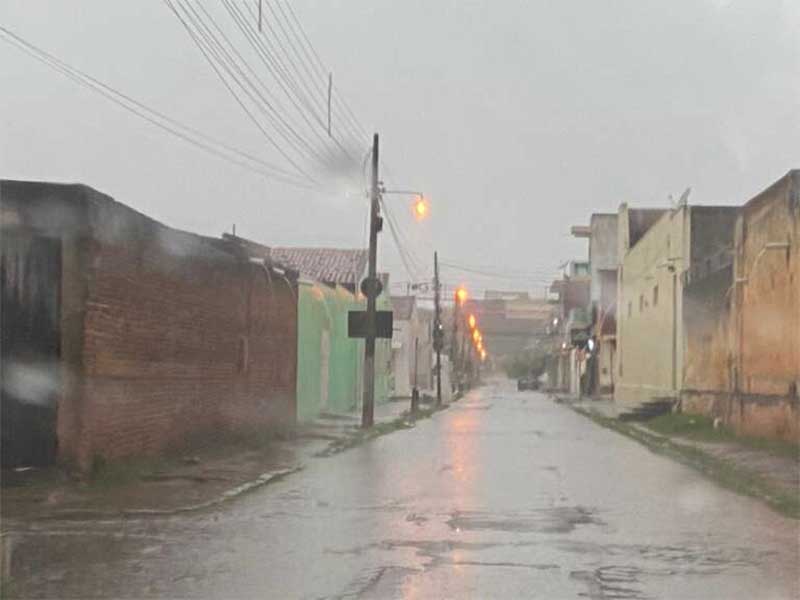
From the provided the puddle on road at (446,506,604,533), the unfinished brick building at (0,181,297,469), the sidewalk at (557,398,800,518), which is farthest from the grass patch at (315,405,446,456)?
the puddle on road at (446,506,604,533)

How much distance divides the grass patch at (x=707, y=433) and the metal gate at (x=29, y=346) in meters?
12.9

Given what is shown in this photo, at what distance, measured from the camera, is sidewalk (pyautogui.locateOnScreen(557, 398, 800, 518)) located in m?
17.2

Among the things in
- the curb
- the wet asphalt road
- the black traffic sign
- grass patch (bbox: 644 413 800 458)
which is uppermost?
the black traffic sign

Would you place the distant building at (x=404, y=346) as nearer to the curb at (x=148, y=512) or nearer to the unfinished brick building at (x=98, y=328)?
the unfinished brick building at (x=98, y=328)

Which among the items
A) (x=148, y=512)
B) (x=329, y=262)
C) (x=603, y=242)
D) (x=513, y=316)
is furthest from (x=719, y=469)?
(x=513, y=316)

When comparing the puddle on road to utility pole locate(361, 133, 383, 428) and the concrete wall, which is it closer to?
utility pole locate(361, 133, 383, 428)

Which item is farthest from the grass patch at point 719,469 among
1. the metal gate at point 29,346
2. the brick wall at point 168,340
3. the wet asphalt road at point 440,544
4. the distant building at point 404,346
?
the distant building at point 404,346

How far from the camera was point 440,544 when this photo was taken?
12.1 meters

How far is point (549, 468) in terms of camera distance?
21.4 metres

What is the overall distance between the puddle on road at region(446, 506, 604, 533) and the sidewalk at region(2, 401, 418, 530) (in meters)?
3.10

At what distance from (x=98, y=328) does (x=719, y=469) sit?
10408 mm

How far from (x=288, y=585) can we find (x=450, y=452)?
50.9 ft

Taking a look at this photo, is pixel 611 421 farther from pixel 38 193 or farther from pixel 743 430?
pixel 38 193

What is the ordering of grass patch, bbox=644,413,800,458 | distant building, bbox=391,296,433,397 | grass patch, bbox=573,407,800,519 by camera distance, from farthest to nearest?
distant building, bbox=391,296,433,397 < grass patch, bbox=644,413,800,458 < grass patch, bbox=573,407,800,519
